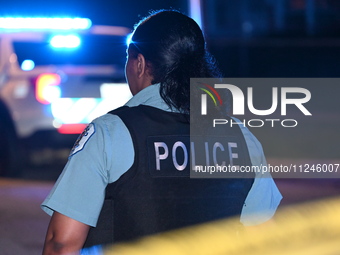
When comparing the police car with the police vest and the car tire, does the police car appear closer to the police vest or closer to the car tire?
the car tire

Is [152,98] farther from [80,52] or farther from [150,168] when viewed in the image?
[80,52]

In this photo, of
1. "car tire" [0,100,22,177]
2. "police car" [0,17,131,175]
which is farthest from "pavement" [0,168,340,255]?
"police car" [0,17,131,175]

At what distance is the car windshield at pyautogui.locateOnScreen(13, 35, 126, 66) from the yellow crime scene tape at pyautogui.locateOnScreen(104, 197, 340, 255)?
10.2 feet

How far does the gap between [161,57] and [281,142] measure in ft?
35.9

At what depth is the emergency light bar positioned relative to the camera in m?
8.58

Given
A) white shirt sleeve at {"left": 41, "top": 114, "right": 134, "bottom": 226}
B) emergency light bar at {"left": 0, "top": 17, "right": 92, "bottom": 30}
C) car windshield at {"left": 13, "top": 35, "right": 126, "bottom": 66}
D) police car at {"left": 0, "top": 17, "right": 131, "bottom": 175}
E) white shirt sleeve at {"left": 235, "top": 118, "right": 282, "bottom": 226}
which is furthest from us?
emergency light bar at {"left": 0, "top": 17, "right": 92, "bottom": 30}

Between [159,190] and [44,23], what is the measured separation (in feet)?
22.9

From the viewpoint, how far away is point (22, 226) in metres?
6.11

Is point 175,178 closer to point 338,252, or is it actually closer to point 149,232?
point 149,232

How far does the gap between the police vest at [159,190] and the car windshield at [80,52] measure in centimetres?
629

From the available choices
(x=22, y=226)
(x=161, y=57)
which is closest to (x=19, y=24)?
(x=22, y=226)

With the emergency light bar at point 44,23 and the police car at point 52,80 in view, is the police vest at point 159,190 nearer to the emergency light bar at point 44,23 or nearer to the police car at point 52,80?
the police car at point 52,80

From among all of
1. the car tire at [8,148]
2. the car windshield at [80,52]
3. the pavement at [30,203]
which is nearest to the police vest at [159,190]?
the pavement at [30,203]

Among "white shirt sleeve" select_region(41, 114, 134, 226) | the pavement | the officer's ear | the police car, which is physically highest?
the officer's ear
